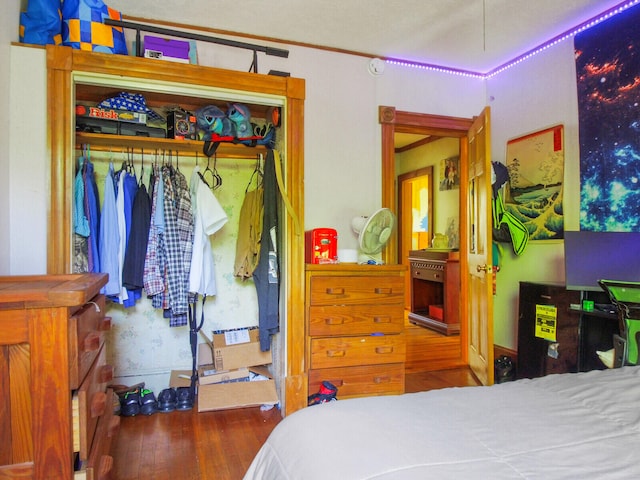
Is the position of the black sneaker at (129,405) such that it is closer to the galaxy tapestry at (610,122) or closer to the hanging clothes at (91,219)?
the hanging clothes at (91,219)

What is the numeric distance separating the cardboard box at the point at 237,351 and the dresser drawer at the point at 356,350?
1.92 feet

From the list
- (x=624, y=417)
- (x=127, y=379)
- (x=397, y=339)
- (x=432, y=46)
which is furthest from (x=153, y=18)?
(x=624, y=417)

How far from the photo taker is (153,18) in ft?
8.94

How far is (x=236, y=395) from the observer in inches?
105

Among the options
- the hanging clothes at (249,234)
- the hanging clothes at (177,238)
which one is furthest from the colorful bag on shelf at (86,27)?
the hanging clothes at (249,234)

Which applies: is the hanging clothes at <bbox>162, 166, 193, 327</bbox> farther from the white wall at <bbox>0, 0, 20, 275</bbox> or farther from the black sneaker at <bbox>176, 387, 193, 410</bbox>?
the white wall at <bbox>0, 0, 20, 275</bbox>

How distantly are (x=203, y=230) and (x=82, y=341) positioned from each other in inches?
63.1

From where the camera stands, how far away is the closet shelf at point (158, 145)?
8.32 ft

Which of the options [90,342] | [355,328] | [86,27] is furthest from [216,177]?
[90,342]

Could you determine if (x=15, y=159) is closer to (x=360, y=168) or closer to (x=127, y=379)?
(x=127, y=379)

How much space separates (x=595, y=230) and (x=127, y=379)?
3.34 m

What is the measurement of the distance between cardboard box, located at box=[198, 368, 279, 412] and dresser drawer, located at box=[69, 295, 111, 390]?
4.71ft

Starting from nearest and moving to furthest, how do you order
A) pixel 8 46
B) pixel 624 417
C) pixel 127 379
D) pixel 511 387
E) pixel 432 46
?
pixel 624 417
pixel 511 387
pixel 8 46
pixel 127 379
pixel 432 46

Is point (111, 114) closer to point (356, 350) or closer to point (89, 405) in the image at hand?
point (89, 405)
